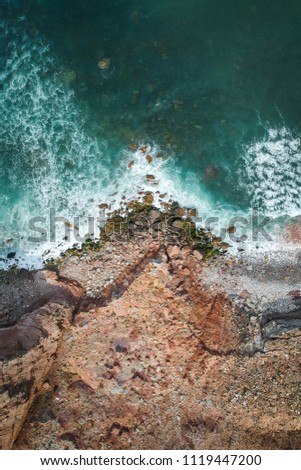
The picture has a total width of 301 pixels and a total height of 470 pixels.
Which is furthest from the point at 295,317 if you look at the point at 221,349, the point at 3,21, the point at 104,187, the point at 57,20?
the point at 3,21

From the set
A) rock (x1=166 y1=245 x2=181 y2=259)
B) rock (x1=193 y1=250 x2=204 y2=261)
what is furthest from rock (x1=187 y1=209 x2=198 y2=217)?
rock (x1=166 y1=245 x2=181 y2=259)

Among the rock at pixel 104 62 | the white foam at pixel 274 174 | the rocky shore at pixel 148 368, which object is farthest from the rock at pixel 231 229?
the rock at pixel 104 62

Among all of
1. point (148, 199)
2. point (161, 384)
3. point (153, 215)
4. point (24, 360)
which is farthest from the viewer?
point (148, 199)

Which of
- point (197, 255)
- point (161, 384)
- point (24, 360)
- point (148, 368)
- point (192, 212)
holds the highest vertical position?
point (192, 212)

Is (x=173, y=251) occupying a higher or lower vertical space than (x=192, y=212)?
lower

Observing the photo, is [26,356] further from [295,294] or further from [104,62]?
[104,62]

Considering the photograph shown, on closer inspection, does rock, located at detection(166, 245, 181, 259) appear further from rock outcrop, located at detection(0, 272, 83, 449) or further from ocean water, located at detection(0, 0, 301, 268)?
rock outcrop, located at detection(0, 272, 83, 449)

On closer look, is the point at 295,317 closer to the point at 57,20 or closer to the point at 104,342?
the point at 104,342

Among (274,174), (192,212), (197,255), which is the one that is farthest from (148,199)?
(274,174)
